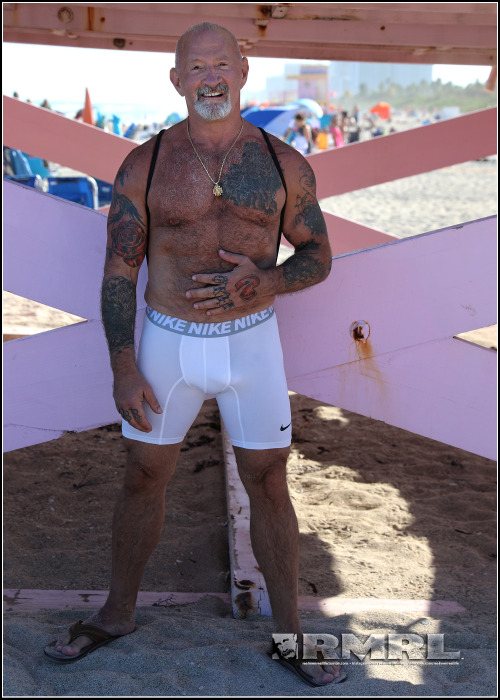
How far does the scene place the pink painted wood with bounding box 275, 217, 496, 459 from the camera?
3025 mm

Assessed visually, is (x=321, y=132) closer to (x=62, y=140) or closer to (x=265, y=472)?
(x=62, y=140)

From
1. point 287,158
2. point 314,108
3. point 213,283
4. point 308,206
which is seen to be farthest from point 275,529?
point 314,108

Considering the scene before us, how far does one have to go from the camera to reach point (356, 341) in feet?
10.2

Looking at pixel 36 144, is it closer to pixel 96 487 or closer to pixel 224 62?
pixel 96 487

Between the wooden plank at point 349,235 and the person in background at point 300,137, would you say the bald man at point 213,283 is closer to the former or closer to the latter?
the wooden plank at point 349,235

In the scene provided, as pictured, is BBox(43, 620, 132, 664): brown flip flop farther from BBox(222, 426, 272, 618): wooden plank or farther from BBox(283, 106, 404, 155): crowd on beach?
BBox(283, 106, 404, 155): crowd on beach

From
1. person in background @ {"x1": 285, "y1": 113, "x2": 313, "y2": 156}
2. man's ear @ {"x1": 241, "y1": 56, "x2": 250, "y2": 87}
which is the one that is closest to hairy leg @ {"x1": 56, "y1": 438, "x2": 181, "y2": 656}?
man's ear @ {"x1": 241, "y1": 56, "x2": 250, "y2": 87}

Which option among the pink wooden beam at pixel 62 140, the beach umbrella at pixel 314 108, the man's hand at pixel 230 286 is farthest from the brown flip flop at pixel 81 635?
the beach umbrella at pixel 314 108

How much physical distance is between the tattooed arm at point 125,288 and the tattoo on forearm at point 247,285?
39 cm

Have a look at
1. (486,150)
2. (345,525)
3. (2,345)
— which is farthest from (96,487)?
(486,150)

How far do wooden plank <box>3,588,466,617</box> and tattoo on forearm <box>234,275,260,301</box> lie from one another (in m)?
1.49

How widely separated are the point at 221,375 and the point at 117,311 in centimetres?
42

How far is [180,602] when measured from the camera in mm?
3451

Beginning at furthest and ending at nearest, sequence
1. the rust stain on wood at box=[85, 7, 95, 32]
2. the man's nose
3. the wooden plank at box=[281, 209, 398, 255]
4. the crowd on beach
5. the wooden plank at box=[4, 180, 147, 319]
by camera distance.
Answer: the crowd on beach, the wooden plank at box=[281, 209, 398, 255], the rust stain on wood at box=[85, 7, 95, 32], the wooden plank at box=[4, 180, 147, 319], the man's nose
